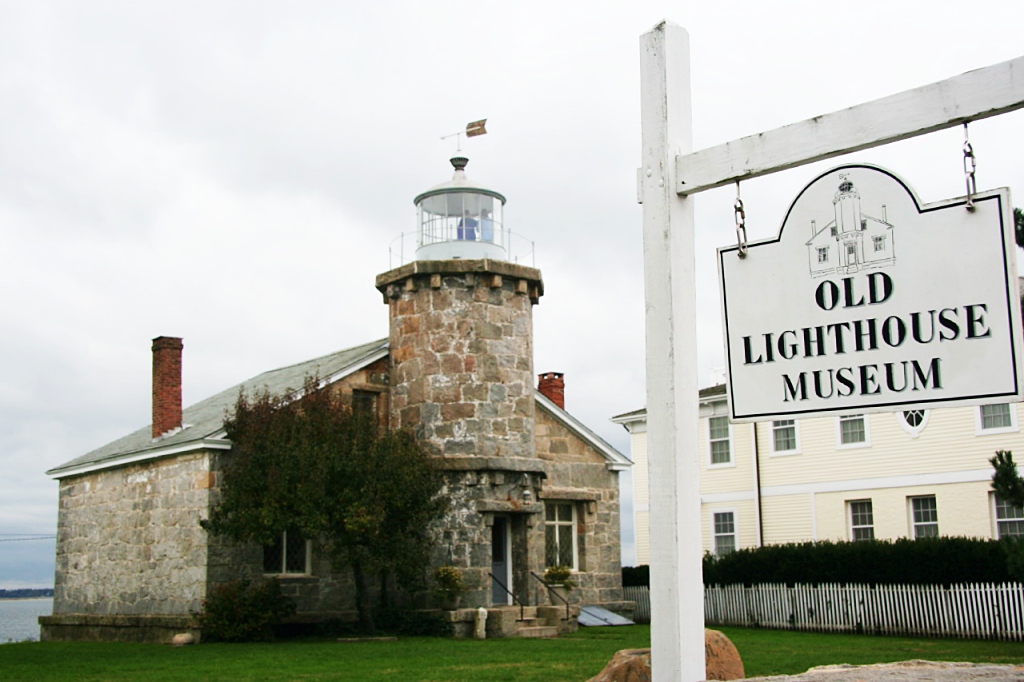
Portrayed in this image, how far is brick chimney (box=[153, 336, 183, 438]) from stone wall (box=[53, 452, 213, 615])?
37.9 inches

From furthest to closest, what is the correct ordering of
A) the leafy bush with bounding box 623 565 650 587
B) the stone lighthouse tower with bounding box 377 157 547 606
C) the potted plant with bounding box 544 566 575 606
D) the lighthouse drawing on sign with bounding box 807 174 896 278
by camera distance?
the leafy bush with bounding box 623 565 650 587 → the potted plant with bounding box 544 566 575 606 → the stone lighthouse tower with bounding box 377 157 547 606 → the lighthouse drawing on sign with bounding box 807 174 896 278

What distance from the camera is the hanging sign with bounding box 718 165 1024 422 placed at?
412cm

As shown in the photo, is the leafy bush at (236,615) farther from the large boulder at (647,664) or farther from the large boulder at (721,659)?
the large boulder at (721,659)

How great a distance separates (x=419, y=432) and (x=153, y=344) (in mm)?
5721

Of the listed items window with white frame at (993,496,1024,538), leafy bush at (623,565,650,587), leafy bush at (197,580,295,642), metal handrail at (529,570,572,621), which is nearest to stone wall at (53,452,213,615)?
leafy bush at (197,580,295,642)

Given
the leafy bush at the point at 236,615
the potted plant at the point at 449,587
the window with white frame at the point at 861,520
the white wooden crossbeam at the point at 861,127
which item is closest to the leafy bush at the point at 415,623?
the potted plant at the point at 449,587

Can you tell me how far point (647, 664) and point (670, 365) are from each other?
3408mm

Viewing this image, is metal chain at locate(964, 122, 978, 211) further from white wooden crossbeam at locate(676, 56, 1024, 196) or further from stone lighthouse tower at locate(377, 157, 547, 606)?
stone lighthouse tower at locate(377, 157, 547, 606)

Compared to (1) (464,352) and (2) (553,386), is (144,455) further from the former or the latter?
(2) (553,386)

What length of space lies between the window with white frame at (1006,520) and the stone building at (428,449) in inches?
350

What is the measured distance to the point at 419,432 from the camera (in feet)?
69.2

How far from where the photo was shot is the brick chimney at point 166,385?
71.2 feet

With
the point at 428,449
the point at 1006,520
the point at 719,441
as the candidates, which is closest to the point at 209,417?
the point at 428,449

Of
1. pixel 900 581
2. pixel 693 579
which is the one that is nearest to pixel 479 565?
pixel 900 581
